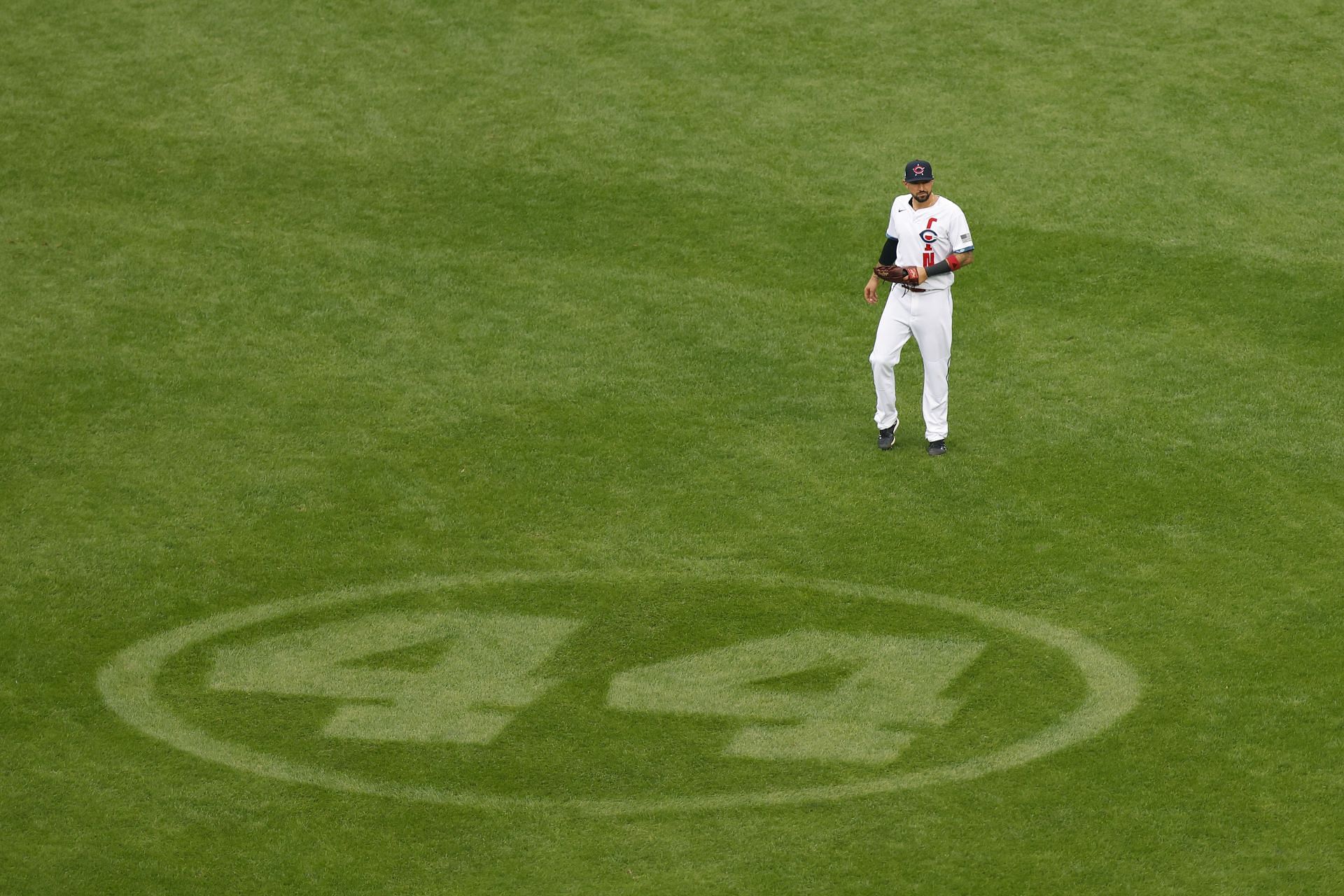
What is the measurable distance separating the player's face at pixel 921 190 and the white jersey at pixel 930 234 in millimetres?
84

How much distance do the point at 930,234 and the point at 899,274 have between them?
0.38m

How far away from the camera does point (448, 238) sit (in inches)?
707

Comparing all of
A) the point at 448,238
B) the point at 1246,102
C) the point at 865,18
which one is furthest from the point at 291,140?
the point at 1246,102

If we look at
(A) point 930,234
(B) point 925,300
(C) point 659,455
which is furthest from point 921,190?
(C) point 659,455

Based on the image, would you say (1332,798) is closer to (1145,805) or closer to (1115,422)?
(1145,805)

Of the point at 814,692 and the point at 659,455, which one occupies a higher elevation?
the point at 659,455

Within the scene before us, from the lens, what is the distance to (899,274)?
13398 millimetres

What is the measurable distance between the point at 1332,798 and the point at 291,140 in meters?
14.0

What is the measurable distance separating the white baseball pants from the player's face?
69cm

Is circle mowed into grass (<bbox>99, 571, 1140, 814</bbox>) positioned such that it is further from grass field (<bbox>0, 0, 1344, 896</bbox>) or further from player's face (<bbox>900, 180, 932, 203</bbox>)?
player's face (<bbox>900, 180, 932, 203</bbox>)

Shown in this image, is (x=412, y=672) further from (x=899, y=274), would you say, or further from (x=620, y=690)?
(x=899, y=274)

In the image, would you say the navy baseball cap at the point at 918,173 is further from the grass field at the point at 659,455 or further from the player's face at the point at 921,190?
the grass field at the point at 659,455

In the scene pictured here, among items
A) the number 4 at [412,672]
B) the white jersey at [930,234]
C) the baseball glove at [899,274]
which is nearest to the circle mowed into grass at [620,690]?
the number 4 at [412,672]

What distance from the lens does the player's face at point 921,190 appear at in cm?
1333
